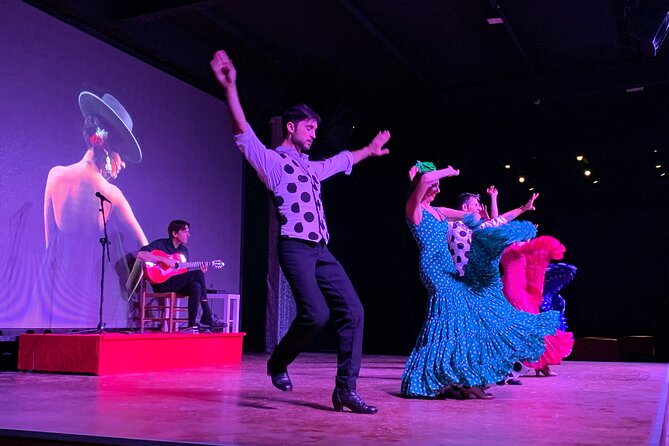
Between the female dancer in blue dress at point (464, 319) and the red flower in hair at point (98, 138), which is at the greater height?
the red flower in hair at point (98, 138)

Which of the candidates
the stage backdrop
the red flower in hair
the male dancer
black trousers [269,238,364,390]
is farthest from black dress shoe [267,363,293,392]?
the red flower in hair

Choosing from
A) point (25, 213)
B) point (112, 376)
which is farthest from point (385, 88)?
point (112, 376)

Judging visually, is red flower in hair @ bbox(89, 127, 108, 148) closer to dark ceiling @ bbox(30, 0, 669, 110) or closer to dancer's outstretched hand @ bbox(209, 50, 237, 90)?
dark ceiling @ bbox(30, 0, 669, 110)

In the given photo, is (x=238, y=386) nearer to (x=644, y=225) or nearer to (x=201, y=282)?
(x=201, y=282)

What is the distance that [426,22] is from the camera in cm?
779

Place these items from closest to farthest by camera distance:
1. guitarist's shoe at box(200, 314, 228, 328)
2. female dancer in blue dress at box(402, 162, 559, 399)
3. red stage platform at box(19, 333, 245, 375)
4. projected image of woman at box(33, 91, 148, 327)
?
female dancer in blue dress at box(402, 162, 559, 399) < red stage platform at box(19, 333, 245, 375) < projected image of woman at box(33, 91, 148, 327) < guitarist's shoe at box(200, 314, 228, 328)

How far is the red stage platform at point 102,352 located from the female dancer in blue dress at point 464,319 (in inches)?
115

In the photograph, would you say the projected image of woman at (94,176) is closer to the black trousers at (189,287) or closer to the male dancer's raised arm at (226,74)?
the black trousers at (189,287)

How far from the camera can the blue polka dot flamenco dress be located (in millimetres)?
3449

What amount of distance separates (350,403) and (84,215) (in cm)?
475

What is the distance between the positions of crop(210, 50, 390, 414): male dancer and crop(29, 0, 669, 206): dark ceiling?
4.09m

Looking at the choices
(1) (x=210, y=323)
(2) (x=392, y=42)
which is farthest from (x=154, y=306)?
(2) (x=392, y=42)

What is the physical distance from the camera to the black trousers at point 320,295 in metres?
3.03

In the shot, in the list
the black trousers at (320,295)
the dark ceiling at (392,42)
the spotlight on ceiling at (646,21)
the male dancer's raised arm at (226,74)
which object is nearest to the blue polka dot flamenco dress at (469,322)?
the black trousers at (320,295)
